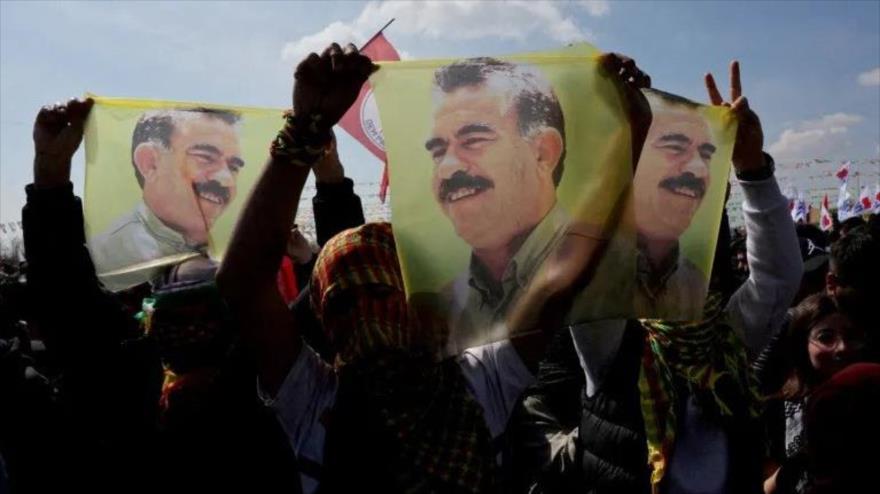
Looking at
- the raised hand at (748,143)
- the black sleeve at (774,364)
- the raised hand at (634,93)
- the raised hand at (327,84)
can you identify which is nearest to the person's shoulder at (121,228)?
the raised hand at (327,84)

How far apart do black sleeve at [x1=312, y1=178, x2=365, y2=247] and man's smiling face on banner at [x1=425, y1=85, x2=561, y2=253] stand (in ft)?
3.19

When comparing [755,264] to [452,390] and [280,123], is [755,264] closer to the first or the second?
[452,390]

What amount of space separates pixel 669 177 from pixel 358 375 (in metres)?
0.89

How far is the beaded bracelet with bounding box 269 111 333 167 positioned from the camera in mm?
1371

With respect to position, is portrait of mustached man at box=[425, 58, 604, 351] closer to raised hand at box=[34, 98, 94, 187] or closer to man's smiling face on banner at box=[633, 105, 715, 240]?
man's smiling face on banner at box=[633, 105, 715, 240]

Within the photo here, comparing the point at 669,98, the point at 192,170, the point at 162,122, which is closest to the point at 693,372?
the point at 669,98

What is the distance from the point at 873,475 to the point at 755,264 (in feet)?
2.07

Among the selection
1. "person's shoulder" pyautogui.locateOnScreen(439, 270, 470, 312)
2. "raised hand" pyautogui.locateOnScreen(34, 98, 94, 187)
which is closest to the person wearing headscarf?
"person's shoulder" pyautogui.locateOnScreen(439, 270, 470, 312)

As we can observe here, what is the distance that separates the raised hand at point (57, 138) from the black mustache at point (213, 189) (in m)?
0.43

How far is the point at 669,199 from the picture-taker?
1761 mm

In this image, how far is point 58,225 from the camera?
6.91ft

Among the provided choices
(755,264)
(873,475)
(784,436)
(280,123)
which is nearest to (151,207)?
(280,123)

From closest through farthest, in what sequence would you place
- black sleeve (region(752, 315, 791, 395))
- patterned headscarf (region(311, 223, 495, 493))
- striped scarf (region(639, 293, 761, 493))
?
patterned headscarf (region(311, 223, 495, 493))
striped scarf (region(639, 293, 761, 493))
black sleeve (region(752, 315, 791, 395))

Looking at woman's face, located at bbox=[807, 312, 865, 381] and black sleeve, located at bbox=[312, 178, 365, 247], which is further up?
black sleeve, located at bbox=[312, 178, 365, 247]
